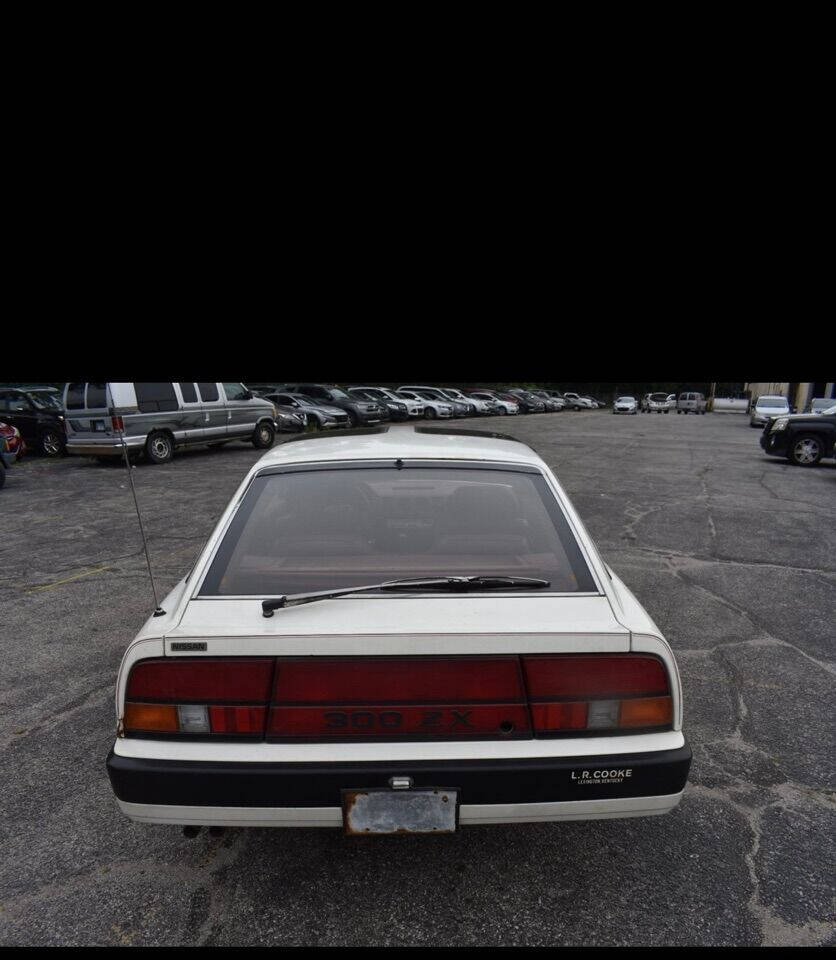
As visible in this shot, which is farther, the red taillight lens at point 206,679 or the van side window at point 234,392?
the van side window at point 234,392

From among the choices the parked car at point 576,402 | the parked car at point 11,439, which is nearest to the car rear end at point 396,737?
the parked car at point 11,439

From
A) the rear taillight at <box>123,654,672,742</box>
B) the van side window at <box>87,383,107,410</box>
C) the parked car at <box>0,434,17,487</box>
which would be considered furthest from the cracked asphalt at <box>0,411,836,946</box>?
the van side window at <box>87,383,107,410</box>

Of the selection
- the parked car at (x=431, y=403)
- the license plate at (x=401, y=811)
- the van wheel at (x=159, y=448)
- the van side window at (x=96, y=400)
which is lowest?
the parked car at (x=431, y=403)

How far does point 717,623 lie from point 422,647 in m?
3.35

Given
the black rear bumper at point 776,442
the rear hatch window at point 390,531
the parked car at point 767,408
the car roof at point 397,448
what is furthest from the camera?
the parked car at point 767,408

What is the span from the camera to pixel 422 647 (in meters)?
1.76

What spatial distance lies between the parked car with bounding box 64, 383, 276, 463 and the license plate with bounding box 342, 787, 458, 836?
29.4ft

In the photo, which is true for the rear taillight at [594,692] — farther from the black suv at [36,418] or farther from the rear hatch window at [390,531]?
the black suv at [36,418]

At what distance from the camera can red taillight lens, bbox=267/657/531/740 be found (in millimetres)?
1769

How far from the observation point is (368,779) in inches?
67.9

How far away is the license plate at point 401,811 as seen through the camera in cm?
174

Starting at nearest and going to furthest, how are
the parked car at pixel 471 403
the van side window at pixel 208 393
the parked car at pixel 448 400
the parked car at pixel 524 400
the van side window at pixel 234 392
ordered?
1. the van side window at pixel 208 393
2. the van side window at pixel 234 392
3. the parked car at pixel 448 400
4. the parked car at pixel 471 403
5. the parked car at pixel 524 400

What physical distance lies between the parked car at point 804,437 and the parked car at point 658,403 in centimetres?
3389

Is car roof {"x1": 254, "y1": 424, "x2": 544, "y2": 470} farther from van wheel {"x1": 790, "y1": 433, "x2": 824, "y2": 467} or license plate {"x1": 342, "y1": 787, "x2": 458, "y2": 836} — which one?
van wheel {"x1": 790, "y1": 433, "x2": 824, "y2": 467}
